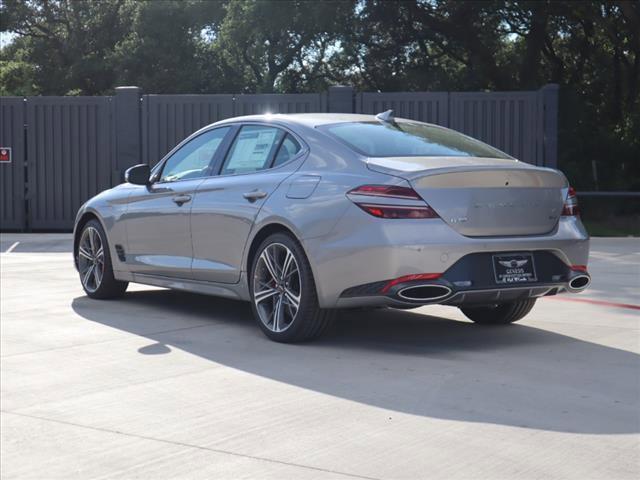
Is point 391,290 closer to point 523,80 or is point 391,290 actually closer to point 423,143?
point 423,143

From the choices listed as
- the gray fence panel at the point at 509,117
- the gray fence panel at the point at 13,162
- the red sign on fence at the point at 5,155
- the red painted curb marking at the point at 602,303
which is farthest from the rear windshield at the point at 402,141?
the red sign on fence at the point at 5,155

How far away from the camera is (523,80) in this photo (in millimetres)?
27562

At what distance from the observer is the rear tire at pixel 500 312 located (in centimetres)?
753

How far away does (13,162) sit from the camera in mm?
19656

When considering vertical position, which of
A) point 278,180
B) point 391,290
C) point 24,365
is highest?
point 278,180

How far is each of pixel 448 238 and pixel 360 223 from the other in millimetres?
535

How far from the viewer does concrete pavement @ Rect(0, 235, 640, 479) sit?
4.24 meters

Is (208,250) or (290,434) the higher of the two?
(208,250)

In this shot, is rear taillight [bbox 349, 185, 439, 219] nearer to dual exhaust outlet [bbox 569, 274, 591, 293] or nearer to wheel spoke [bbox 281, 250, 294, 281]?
wheel spoke [bbox 281, 250, 294, 281]

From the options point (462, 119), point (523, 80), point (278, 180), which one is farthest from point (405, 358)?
point (523, 80)

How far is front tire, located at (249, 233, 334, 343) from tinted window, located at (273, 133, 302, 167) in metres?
0.60

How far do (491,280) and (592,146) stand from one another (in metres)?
18.3

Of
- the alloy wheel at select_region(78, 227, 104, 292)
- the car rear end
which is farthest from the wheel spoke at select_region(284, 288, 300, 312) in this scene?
the alloy wheel at select_region(78, 227, 104, 292)

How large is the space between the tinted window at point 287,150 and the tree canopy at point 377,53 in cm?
1631
